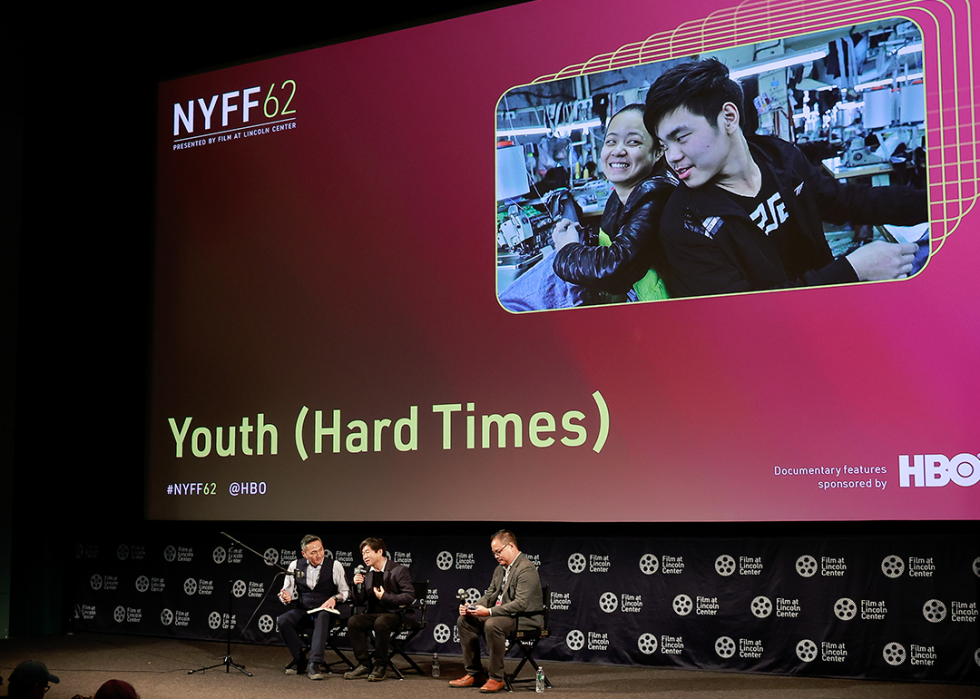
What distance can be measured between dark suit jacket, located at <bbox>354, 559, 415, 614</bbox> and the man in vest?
15 cm

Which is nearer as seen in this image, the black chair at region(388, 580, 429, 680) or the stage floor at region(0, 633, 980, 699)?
the stage floor at region(0, 633, 980, 699)

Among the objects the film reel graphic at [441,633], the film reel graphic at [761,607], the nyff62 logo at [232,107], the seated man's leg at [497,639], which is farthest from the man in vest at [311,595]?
the nyff62 logo at [232,107]

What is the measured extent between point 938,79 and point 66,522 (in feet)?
23.2

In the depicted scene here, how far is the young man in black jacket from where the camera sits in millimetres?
5402

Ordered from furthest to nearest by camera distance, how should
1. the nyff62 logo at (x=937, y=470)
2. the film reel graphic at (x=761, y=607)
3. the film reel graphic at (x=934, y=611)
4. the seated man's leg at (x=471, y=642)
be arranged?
the film reel graphic at (x=761, y=607) < the seated man's leg at (x=471, y=642) < the film reel graphic at (x=934, y=611) < the nyff62 logo at (x=937, y=470)

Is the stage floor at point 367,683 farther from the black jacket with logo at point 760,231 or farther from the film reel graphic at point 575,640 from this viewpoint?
the black jacket with logo at point 760,231

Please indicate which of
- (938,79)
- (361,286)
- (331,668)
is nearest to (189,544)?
(331,668)

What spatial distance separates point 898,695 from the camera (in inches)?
207

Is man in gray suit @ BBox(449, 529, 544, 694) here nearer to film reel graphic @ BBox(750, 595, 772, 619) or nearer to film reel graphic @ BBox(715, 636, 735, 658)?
film reel graphic @ BBox(715, 636, 735, 658)

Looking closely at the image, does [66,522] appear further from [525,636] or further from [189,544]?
[525,636]

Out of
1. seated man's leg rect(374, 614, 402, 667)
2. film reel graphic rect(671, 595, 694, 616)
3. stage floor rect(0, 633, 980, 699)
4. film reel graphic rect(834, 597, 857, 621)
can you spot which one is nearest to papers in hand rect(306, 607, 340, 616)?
seated man's leg rect(374, 614, 402, 667)

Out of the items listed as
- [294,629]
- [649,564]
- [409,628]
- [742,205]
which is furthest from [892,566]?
[294,629]

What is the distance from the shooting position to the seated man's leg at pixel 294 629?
630cm

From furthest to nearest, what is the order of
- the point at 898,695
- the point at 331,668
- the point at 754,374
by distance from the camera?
the point at 331,668 < the point at 754,374 < the point at 898,695
